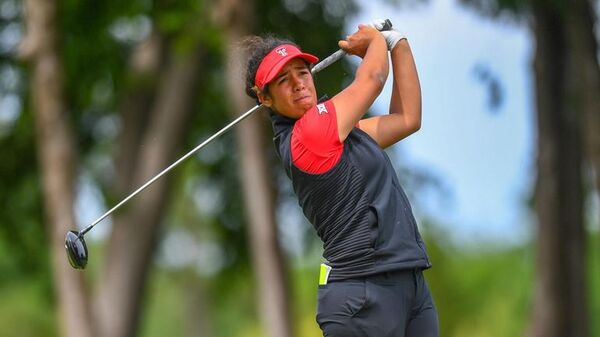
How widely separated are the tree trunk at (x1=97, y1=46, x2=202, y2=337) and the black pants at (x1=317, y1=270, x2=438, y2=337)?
11999 mm

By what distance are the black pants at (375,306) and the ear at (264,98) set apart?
745mm

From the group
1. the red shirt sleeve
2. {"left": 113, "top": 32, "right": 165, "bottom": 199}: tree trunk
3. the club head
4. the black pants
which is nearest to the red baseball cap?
the red shirt sleeve

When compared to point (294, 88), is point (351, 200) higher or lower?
lower

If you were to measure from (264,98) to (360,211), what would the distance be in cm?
61

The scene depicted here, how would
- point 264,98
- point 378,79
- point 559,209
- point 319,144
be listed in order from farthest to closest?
1. point 559,209
2. point 264,98
3. point 378,79
4. point 319,144

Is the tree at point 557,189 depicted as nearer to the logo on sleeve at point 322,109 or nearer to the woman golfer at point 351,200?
the woman golfer at point 351,200

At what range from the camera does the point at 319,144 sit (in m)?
5.71

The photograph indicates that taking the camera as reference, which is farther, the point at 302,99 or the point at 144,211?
the point at 144,211

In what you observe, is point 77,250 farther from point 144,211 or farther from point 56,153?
point 144,211

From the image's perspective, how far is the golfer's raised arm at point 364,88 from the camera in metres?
5.73

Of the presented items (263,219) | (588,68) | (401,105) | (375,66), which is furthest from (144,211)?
(375,66)

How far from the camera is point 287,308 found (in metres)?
15.3

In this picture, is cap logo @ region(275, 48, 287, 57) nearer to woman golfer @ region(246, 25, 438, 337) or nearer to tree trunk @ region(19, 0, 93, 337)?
woman golfer @ region(246, 25, 438, 337)

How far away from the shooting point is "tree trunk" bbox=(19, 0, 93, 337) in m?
15.9
